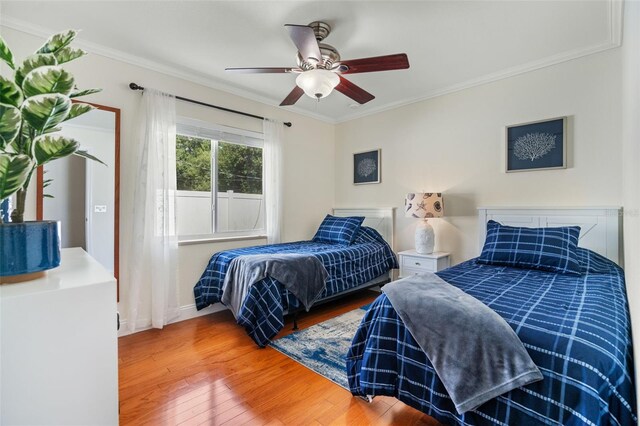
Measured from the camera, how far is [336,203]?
15.1 feet

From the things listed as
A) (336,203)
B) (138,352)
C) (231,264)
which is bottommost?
(138,352)

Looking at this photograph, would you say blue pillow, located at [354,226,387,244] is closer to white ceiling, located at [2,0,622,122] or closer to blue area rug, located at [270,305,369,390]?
blue area rug, located at [270,305,369,390]

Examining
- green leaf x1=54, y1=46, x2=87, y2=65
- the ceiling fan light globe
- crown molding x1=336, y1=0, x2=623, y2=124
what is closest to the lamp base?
crown molding x1=336, y1=0, x2=623, y2=124

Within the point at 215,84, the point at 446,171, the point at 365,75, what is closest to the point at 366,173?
the point at 446,171

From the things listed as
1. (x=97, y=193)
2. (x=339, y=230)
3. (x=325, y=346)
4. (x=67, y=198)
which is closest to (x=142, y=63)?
(x=97, y=193)

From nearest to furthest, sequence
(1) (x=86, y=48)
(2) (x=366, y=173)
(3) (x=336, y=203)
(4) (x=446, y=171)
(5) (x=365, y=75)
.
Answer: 1. (1) (x=86, y=48)
2. (5) (x=365, y=75)
3. (4) (x=446, y=171)
4. (2) (x=366, y=173)
5. (3) (x=336, y=203)

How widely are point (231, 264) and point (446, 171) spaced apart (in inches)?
101

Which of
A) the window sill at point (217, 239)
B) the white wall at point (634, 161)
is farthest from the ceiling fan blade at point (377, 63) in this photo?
the window sill at point (217, 239)

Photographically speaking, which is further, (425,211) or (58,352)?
(425,211)

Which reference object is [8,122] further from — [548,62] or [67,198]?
[548,62]

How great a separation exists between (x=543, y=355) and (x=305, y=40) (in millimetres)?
1939

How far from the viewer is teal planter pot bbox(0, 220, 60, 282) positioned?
75 cm

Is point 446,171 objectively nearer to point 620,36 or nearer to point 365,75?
point 365,75

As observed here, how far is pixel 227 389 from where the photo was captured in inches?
72.8
